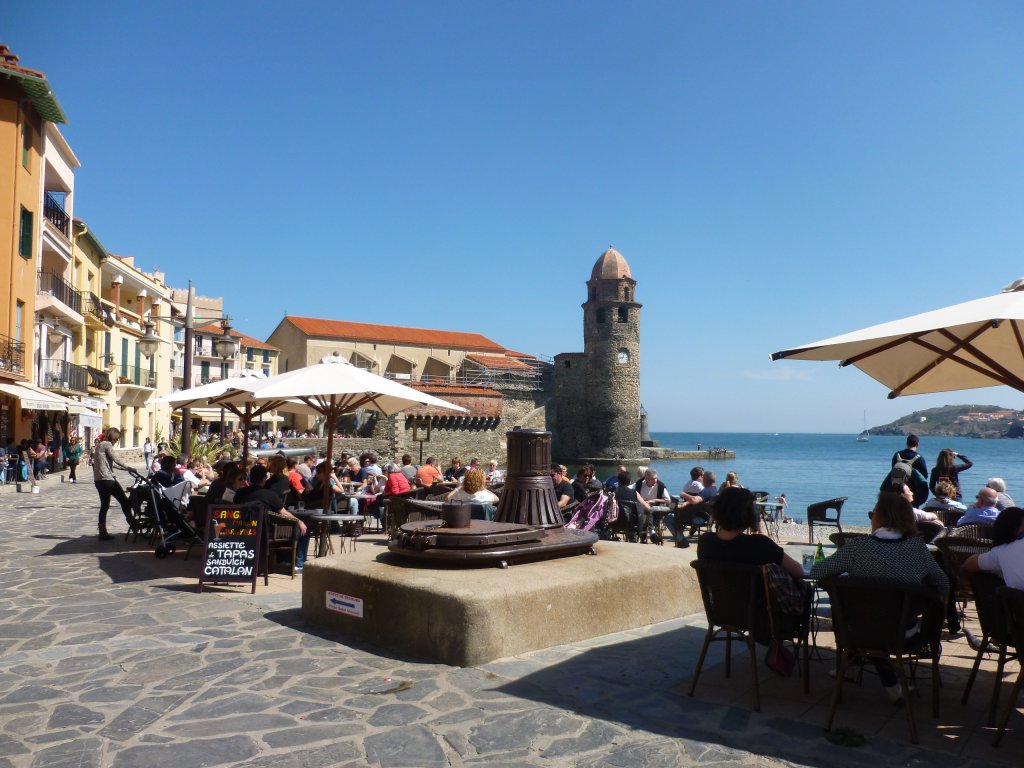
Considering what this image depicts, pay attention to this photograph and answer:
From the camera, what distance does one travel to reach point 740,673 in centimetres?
456

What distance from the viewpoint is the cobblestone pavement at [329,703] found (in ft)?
11.1

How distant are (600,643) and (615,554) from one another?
3.37 feet

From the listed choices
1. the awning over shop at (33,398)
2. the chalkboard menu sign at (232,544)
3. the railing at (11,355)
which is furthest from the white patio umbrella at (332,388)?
the railing at (11,355)

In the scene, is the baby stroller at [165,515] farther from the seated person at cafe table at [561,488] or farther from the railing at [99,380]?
the railing at [99,380]

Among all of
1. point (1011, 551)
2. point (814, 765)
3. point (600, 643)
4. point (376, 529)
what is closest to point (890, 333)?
point (1011, 551)

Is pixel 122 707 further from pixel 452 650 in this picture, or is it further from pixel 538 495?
pixel 538 495

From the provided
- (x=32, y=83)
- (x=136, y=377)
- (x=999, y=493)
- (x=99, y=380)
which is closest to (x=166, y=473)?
(x=999, y=493)

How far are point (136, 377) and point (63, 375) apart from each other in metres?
9.88

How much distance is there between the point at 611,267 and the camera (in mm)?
61438

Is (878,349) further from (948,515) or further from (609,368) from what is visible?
(609,368)

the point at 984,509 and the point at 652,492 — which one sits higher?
the point at 984,509

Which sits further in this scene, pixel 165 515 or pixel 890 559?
pixel 165 515

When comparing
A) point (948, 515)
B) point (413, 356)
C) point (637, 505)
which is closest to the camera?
point (948, 515)

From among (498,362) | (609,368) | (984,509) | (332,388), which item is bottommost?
(984,509)
